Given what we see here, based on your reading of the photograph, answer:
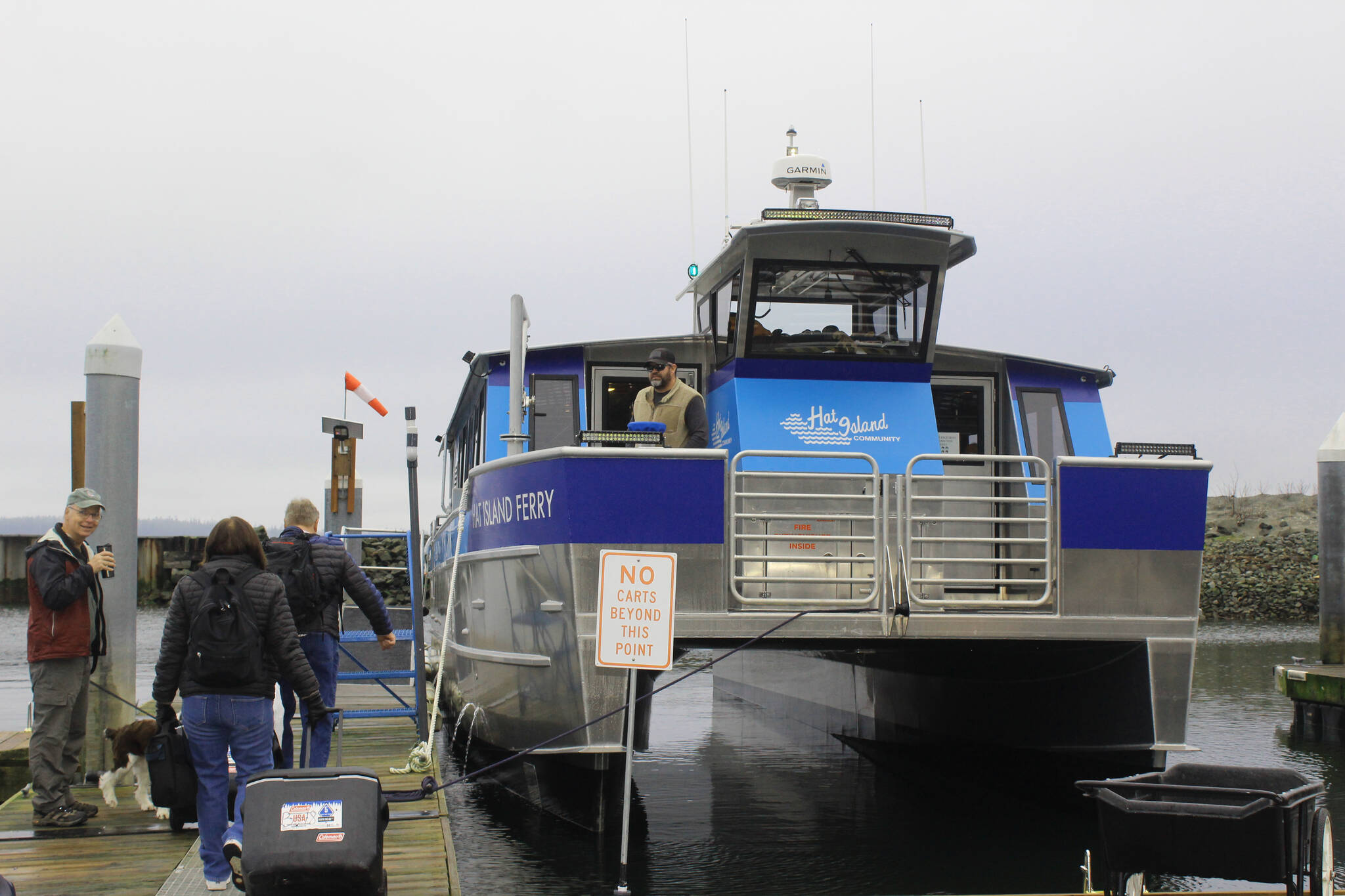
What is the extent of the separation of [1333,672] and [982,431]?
5604mm

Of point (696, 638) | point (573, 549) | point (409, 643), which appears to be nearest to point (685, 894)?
point (696, 638)

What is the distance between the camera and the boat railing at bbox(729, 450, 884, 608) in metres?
6.88

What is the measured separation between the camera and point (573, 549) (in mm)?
6871

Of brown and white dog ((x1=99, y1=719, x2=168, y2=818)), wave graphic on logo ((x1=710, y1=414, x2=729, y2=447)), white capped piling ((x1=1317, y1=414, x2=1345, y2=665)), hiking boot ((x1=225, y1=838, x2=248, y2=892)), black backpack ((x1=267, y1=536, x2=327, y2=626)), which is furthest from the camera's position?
white capped piling ((x1=1317, y1=414, x2=1345, y2=665))

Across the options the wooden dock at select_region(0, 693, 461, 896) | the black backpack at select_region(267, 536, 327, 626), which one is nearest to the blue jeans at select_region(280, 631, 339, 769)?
the black backpack at select_region(267, 536, 327, 626)

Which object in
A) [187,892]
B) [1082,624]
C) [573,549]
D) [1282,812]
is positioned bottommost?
[187,892]

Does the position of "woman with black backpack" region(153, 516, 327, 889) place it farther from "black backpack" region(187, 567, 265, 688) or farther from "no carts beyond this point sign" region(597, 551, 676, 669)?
"no carts beyond this point sign" region(597, 551, 676, 669)

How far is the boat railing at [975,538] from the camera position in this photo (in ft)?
22.9

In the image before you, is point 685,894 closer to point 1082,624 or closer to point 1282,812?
point 1082,624

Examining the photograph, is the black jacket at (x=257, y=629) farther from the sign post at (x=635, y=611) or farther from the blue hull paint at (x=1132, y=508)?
the blue hull paint at (x=1132, y=508)

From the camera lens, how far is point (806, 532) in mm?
7980

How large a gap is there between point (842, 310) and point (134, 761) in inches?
214

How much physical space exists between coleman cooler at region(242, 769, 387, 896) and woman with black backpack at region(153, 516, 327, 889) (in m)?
0.50

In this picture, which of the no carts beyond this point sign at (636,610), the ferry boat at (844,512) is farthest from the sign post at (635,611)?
the ferry boat at (844,512)
